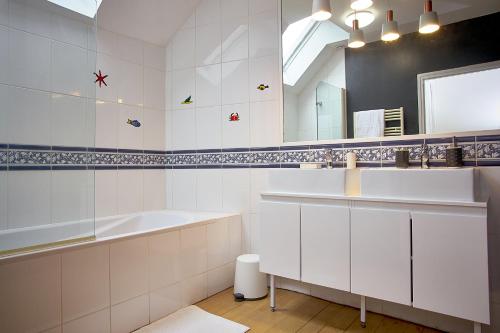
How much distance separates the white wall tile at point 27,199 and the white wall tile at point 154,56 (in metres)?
1.53

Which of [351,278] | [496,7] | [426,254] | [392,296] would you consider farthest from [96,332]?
[496,7]

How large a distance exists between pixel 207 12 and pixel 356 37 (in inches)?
55.2

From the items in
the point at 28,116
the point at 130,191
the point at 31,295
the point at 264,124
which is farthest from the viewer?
the point at 130,191

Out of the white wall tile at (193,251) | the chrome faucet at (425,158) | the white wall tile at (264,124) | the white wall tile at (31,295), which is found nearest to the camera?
the white wall tile at (31,295)

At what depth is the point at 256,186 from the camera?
2.50 meters

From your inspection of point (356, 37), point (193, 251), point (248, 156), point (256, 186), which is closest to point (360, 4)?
point (356, 37)

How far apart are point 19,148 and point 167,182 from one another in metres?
1.41

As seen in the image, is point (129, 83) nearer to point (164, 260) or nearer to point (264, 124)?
point (264, 124)

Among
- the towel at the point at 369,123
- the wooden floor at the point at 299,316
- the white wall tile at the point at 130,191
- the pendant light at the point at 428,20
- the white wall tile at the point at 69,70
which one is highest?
the pendant light at the point at 428,20

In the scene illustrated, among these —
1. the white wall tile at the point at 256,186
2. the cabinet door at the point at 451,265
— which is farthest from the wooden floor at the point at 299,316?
the white wall tile at the point at 256,186

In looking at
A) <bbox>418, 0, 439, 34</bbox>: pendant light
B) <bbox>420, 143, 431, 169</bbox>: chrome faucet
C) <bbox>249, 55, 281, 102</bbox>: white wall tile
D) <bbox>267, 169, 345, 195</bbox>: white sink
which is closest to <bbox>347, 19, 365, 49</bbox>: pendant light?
<bbox>418, 0, 439, 34</bbox>: pendant light

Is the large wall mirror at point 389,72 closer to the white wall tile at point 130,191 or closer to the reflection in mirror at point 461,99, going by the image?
the reflection in mirror at point 461,99

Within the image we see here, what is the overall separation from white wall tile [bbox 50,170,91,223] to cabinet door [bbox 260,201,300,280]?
104cm

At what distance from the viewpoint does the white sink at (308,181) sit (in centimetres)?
180
